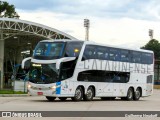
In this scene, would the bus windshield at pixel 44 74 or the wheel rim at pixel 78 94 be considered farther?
the wheel rim at pixel 78 94

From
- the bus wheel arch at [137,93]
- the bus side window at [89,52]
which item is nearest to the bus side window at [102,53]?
the bus side window at [89,52]

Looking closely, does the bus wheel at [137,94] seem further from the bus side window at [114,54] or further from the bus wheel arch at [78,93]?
the bus wheel arch at [78,93]

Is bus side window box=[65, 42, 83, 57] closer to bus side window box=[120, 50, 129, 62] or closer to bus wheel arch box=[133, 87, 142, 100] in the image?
bus side window box=[120, 50, 129, 62]

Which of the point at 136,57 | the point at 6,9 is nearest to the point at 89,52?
the point at 136,57

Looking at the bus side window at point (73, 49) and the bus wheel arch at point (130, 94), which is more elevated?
the bus side window at point (73, 49)

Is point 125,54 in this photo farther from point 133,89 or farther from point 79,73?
point 79,73

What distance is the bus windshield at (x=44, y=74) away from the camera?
91.6 feet

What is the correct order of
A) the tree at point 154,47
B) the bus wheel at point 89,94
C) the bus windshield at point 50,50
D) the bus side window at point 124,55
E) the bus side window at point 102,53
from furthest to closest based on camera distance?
1. the tree at point 154,47
2. the bus side window at point 124,55
3. the bus side window at point 102,53
4. the bus wheel at point 89,94
5. the bus windshield at point 50,50

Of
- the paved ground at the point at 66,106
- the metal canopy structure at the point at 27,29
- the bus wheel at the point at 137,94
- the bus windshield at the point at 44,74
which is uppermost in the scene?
the metal canopy structure at the point at 27,29

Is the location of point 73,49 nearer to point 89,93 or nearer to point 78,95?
point 78,95

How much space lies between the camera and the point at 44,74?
92.0 ft

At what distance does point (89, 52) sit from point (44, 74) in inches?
128

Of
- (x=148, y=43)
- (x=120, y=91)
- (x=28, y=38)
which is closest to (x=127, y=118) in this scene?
(x=120, y=91)

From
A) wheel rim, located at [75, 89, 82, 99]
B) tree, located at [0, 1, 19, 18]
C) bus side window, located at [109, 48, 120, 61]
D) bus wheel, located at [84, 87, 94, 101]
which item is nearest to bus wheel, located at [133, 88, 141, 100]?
bus side window, located at [109, 48, 120, 61]
